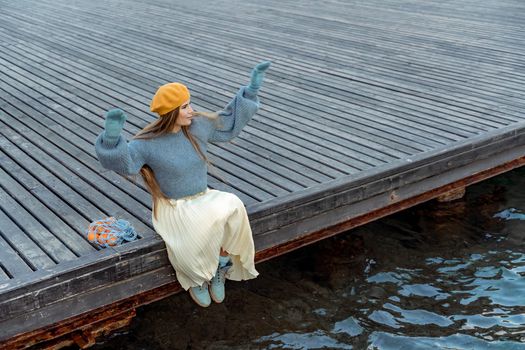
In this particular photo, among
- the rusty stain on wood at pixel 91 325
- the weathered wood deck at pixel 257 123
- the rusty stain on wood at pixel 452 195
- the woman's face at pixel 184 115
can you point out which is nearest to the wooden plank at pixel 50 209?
the weathered wood deck at pixel 257 123

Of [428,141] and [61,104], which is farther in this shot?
[61,104]

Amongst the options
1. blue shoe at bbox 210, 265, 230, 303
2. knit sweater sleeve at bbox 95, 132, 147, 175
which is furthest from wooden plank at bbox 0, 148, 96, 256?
blue shoe at bbox 210, 265, 230, 303

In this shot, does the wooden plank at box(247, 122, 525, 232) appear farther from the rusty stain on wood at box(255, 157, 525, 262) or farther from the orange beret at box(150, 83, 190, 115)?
the orange beret at box(150, 83, 190, 115)

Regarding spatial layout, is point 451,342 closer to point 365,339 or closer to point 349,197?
point 365,339

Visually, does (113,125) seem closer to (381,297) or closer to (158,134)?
(158,134)

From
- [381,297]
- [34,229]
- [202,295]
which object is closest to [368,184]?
[381,297]

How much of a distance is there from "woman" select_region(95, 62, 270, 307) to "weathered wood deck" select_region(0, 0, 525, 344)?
0.21m

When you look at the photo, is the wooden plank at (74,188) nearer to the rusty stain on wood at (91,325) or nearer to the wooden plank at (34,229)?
the wooden plank at (34,229)

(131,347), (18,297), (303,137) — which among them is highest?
(303,137)

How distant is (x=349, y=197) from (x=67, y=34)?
20.3 ft

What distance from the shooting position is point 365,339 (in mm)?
4625

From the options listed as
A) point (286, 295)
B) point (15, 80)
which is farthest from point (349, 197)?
point (15, 80)

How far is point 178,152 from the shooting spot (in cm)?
383

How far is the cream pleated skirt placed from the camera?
3889 millimetres
